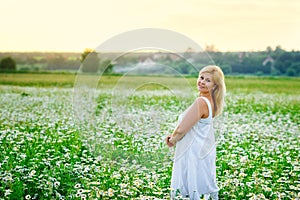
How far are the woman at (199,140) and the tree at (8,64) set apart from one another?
1244 inches

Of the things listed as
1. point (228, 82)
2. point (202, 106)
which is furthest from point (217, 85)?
point (228, 82)

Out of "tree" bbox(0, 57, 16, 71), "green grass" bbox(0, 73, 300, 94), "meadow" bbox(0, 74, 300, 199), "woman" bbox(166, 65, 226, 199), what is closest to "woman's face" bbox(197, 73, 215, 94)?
"woman" bbox(166, 65, 226, 199)

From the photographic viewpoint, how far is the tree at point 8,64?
35.9 m

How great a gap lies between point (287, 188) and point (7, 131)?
5.32 metres

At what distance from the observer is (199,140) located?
19.5ft

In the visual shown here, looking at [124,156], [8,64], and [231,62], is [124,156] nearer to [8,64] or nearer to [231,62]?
[231,62]

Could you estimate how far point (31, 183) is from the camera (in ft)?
21.8

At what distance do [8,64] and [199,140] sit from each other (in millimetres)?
32136

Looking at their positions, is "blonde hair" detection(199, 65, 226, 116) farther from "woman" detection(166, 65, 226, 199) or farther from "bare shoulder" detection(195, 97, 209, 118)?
"bare shoulder" detection(195, 97, 209, 118)

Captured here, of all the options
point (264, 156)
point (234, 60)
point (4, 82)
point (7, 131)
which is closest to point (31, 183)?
point (7, 131)

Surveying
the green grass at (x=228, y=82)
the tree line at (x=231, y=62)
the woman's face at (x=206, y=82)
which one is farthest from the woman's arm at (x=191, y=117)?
the tree line at (x=231, y=62)

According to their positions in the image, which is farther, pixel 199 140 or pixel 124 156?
pixel 124 156

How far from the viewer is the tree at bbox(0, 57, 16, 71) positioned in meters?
35.9

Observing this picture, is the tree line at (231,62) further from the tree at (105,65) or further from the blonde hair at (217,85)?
the blonde hair at (217,85)
